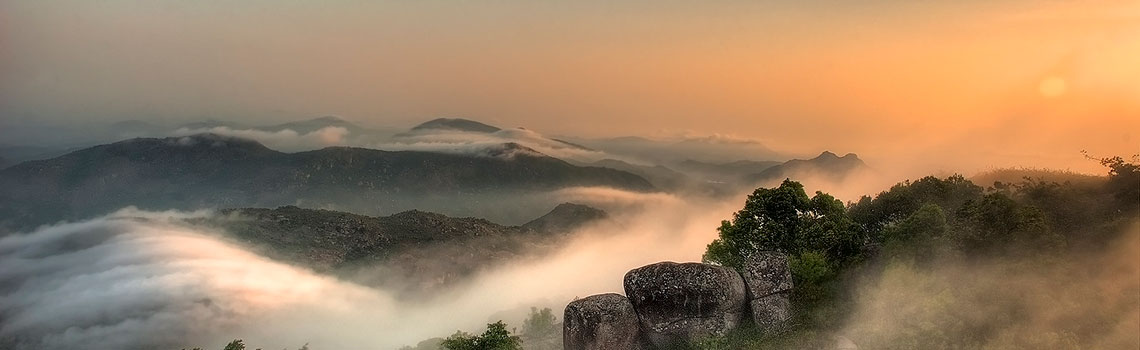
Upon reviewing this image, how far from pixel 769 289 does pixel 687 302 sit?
21.1 feet

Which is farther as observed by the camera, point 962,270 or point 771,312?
point 771,312

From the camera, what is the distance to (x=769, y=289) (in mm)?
46188

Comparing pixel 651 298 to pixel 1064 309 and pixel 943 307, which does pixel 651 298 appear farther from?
pixel 1064 309

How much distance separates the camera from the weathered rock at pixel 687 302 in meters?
45.9

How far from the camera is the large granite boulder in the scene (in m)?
45.1

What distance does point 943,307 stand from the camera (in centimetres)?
3753

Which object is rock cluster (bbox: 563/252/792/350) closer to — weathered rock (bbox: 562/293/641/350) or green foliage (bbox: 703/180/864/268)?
weathered rock (bbox: 562/293/641/350)

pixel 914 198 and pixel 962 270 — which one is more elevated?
pixel 914 198

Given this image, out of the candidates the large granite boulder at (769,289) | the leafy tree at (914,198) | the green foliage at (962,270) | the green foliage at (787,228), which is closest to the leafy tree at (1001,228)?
the green foliage at (962,270)

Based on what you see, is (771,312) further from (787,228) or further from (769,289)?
(787,228)

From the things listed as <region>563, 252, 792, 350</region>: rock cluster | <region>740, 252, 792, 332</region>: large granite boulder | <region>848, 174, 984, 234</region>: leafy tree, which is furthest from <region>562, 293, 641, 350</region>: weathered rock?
<region>848, 174, 984, 234</region>: leafy tree

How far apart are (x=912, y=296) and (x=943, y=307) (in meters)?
2.41

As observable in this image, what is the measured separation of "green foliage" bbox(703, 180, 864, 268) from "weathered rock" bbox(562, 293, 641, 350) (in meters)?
13.6

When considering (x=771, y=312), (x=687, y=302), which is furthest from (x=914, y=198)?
(x=687, y=302)
